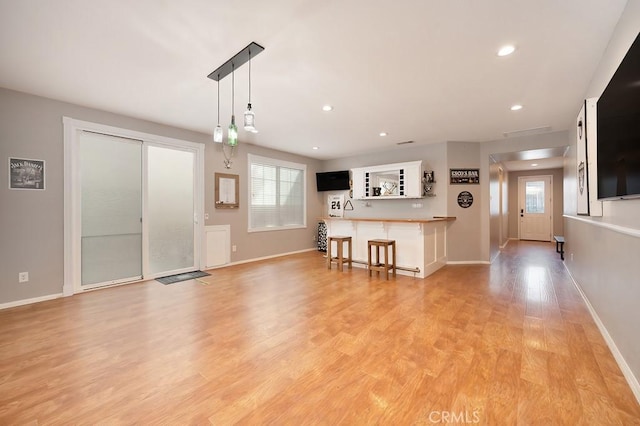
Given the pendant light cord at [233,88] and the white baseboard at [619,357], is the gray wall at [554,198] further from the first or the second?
the pendant light cord at [233,88]

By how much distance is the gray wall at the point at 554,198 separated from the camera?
8.87m

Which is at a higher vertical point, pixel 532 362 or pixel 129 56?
pixel 129 56

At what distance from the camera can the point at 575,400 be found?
1.64 m

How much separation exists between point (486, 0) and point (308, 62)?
60.1 inches

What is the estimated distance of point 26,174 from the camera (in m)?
3.40

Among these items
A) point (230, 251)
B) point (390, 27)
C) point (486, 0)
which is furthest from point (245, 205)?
point (486, 0)

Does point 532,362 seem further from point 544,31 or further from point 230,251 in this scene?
point 230,251

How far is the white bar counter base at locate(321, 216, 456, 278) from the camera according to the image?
462 centimetres

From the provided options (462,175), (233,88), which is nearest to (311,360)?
(233,88)

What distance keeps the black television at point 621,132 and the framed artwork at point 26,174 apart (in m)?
5.75

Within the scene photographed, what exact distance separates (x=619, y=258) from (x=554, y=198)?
8.94 metres


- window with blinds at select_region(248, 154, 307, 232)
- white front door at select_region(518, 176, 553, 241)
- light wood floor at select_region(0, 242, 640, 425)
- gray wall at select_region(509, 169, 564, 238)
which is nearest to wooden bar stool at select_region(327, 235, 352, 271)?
light wood floor at select_region(0, 242, 640, 425)

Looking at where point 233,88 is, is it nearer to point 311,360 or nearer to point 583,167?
point 311,360


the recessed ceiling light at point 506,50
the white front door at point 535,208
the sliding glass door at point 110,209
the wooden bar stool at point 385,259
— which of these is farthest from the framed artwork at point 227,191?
the white front door at point 535,208
